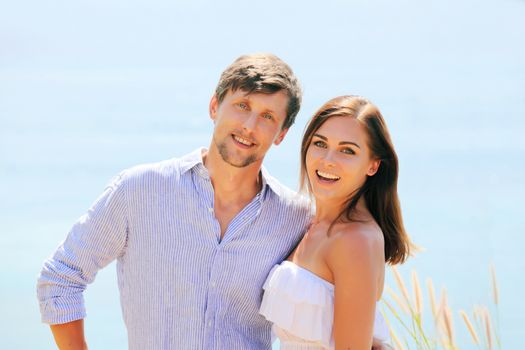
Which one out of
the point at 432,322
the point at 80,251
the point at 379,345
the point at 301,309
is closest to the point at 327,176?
the point at 301,309

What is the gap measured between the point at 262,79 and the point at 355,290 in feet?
2.60

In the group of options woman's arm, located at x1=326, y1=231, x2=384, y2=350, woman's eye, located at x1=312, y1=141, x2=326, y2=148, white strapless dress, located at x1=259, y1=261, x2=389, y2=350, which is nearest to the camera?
woman's arm, located at x1=326, y1=231, x2=384, y2=350

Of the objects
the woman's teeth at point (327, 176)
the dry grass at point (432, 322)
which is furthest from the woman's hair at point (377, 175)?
the dry grass at point (432, 322)

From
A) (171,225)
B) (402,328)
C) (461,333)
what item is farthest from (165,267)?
(461,333)

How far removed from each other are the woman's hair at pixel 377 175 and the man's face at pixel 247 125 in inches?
5.2

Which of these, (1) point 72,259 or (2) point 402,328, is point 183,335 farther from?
(2) point 402,328

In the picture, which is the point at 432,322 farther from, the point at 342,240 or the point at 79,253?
the point at 79,253

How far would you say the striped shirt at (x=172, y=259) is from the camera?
9.70ft

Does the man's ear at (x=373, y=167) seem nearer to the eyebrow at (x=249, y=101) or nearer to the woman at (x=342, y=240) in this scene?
the woman at (x=342, y=240)

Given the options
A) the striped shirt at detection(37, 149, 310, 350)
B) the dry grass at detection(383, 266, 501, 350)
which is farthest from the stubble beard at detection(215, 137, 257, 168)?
the dry grass at detection(383, 266, 501, 350)

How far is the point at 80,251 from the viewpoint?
297 cm

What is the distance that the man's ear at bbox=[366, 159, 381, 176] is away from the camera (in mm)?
2910

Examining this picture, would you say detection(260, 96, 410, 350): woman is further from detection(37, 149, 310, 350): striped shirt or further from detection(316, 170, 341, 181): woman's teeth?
detection(37, 149, 310, 350): striped shirt

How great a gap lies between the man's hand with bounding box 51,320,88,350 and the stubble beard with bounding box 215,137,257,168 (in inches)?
30.6
